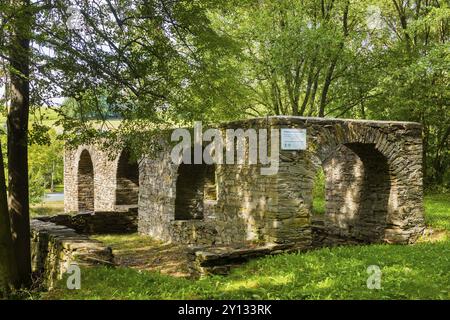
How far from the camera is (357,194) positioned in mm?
10516

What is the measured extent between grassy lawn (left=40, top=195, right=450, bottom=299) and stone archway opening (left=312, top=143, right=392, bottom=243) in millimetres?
1805

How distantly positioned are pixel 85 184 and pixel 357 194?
1325 centimetres

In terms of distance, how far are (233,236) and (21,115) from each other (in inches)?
175

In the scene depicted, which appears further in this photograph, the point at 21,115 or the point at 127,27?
the point at 127,27

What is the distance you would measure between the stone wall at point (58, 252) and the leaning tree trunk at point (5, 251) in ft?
2.30

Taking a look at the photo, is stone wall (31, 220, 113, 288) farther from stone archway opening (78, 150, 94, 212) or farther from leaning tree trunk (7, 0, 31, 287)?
stone archway opening (78, 150, 94, 212)

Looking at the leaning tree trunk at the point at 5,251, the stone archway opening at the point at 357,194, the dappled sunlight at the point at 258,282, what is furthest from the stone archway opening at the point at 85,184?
the dappled sunlight at the point at 258,282

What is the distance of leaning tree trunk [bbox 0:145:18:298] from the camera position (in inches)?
260

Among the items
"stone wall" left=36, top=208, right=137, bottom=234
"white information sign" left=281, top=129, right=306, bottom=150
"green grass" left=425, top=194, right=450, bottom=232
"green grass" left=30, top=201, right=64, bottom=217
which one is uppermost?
"white information sign" left=281, top=129, right=306, bottom=150

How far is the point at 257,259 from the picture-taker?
7672 mm

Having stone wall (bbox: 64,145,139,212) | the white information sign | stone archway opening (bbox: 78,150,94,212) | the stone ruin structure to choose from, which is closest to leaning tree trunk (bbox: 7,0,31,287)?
the stone ruin structure

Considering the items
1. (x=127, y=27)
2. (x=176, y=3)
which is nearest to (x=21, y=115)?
(x=127, y=27)

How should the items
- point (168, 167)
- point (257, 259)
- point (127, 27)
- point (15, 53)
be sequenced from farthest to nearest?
point (168, 167), point (127, 27), point (257, 259), point (15, 53)
